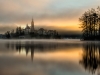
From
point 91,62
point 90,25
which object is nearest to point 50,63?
point 91,62

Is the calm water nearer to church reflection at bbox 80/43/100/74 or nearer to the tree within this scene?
church reflection at bbox 80/43/100/74

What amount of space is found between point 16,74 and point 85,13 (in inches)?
3171

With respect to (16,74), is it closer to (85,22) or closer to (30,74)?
(30,74)

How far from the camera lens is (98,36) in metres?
76.1

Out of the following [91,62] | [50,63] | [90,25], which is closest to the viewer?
[50,63]

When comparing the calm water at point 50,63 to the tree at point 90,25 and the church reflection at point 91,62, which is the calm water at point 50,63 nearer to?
the church reflection at point 91,62

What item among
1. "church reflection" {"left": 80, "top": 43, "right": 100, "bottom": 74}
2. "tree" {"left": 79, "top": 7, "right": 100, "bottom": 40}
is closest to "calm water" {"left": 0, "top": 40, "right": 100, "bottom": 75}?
"church reflection" {"left": 80, "top": 43, "right": 100, "bottom": 74}

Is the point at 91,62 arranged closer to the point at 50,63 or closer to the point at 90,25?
the point at 50,63

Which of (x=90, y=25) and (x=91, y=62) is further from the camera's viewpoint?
(x=90, y=25)

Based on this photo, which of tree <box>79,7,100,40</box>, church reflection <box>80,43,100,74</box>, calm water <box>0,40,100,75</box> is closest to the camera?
calm water <box>0,40,100,75</box>

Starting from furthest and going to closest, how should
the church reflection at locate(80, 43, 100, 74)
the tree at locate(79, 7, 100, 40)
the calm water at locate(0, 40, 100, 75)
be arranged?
the tree at locate(79, 7, 100, 40), the church reflection at locate(80, 43, 100, 74), the calm water at locate(0, 40, 100, 75)

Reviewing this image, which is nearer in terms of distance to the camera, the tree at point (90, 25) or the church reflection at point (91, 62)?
the church reflection at point (91, 62)

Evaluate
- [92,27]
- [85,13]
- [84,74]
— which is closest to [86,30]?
[92,27]

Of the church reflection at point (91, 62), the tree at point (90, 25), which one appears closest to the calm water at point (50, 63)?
the church reflection at point (91, 62)
